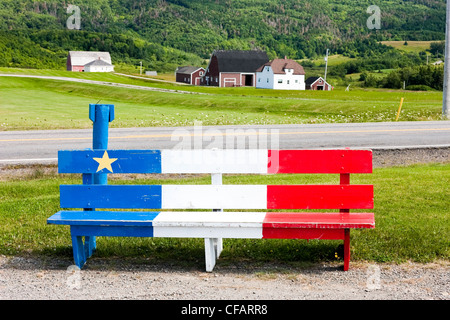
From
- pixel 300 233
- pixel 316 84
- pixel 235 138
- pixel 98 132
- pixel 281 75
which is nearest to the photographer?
pixel 300 233

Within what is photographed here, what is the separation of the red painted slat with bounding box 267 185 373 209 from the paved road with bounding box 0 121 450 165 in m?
7.70

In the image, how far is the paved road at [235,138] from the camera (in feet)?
46.1

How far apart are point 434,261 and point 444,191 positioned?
2.97m

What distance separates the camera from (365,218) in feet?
17.9

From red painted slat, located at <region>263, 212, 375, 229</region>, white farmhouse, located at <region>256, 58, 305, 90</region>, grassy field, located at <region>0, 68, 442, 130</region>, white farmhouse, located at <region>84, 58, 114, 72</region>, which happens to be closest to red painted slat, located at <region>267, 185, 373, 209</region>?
red painted slat, located at <region>263, 212, 375, 229</region>

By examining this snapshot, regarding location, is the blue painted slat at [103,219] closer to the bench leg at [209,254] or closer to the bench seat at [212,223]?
the bench seat at [212,223]

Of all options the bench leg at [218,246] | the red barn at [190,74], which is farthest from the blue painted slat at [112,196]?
the red barn at [190,74]

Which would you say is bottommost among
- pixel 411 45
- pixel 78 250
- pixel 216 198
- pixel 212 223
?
pixel 78 250

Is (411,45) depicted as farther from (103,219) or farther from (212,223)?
(103,219)

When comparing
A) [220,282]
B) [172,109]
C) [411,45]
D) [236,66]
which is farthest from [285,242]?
[411,45]

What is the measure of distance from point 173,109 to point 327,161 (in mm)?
26410

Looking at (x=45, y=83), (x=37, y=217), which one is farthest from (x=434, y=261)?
(x=45, y=83)

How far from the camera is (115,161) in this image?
5719mm
